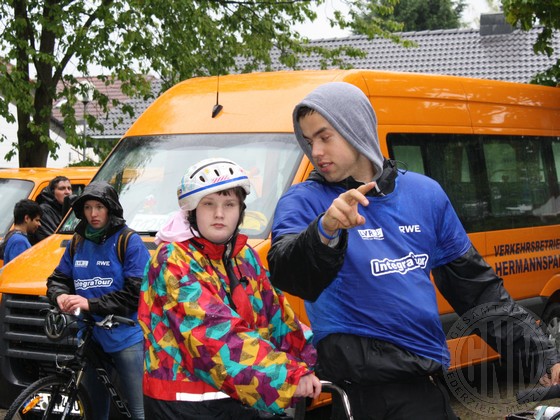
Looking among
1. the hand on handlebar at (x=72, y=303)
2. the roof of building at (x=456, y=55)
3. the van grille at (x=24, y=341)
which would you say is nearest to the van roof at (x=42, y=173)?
the van grille at (x=24, y=341)

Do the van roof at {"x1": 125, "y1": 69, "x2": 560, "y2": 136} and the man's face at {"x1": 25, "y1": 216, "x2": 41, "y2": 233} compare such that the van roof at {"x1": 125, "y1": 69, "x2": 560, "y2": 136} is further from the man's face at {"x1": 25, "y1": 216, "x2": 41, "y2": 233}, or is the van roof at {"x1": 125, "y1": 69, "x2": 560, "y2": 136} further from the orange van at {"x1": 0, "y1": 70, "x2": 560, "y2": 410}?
the man's face at {"x1": 25, "y1": 216, "x2": 41, "y2": 233}

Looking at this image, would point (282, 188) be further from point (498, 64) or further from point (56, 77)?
point (498, 64)

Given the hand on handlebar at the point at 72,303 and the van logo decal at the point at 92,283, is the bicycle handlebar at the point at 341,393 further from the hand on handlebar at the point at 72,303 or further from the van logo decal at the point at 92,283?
the van logo decal at the point at 92,283

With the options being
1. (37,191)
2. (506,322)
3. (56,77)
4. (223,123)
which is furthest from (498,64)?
(506,322)

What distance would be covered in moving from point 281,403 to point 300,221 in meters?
0.54

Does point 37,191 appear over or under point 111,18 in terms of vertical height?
under

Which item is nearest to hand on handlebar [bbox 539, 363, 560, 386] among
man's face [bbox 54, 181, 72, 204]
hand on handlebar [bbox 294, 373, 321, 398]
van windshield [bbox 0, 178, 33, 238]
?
hand on handlebar [bbox 294, 373, 321, 398]

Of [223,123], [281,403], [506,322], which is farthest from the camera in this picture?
[223,123]

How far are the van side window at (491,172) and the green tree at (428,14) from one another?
130 ft

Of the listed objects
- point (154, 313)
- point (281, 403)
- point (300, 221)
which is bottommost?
point (281, 403)

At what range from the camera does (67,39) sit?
15.8m

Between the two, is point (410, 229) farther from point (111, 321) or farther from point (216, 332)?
point (111, 321)

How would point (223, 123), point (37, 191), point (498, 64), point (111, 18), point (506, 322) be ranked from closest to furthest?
point (506, 322), point (223, 123), point (37, 191), point (111, 18), point (498, 64)

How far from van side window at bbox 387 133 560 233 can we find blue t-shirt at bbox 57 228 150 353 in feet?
7.38
